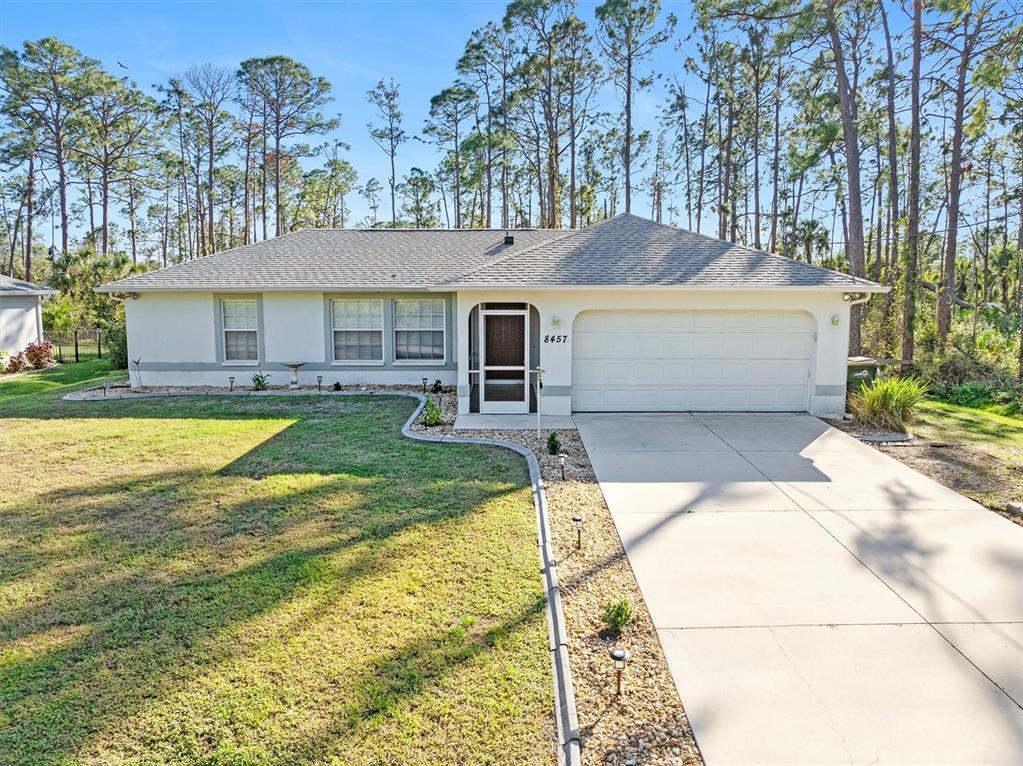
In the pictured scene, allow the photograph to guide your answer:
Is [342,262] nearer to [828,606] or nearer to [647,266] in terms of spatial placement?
[647,266]

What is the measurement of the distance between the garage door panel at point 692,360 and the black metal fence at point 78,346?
733 inches

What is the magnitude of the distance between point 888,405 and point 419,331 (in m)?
10.1

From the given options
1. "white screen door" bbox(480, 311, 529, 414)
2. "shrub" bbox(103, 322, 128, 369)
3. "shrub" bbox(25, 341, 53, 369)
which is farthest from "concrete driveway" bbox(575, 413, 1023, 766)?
"shrub" bbox(25, 341, 53, 369)

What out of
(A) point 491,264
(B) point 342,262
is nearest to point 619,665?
(A) point 491,264

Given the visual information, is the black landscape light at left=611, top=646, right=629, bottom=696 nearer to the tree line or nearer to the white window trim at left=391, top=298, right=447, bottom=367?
the white window trim at left=391, top=298, right=447, bottom=367

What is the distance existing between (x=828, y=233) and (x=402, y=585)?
3144 cm

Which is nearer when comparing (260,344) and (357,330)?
(260,344)

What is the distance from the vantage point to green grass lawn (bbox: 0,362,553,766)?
3.29 meters

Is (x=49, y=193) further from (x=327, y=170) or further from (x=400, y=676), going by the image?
(x=400, y=676)

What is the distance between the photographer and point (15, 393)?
47.4 ft

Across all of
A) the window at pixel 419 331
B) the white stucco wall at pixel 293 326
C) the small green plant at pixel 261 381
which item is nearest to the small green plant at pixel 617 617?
the window at pixel 419 331

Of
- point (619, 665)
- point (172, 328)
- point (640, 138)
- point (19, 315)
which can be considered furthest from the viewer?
point (640, 138)

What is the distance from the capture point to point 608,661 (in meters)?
3.92

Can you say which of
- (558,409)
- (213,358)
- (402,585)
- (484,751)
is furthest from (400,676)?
(213,358)
